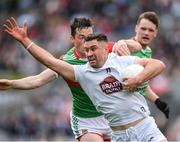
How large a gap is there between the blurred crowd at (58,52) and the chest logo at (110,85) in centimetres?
660

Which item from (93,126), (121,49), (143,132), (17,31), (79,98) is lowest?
(143,132)

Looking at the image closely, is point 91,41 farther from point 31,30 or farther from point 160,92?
point 31,30

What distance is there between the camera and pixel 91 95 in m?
10.3

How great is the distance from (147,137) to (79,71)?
46.2 inches

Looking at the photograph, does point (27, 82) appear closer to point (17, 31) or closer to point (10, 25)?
point (17, 31)

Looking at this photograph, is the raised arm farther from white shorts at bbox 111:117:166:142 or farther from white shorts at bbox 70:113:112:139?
white shorts at bbox 70:113:112:139

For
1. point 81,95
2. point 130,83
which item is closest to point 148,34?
point 81,95

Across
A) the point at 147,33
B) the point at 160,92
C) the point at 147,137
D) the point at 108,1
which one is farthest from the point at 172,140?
the point at 108,1

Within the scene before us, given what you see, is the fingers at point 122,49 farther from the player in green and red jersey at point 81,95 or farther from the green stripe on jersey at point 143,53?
the green stripe on jersey at point 143,53

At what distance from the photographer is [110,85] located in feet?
33.2

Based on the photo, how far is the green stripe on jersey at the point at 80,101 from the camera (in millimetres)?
11352

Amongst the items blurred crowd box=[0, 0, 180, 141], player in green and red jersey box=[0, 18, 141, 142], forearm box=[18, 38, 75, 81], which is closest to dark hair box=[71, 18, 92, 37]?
player in green and red jersey box=[0, 18, 141, 142]

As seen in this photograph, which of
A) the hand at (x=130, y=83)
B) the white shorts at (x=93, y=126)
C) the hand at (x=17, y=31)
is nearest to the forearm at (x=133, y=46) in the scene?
the white shorts at (x=93, y=126)

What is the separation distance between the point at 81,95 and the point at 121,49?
0.94 metres
